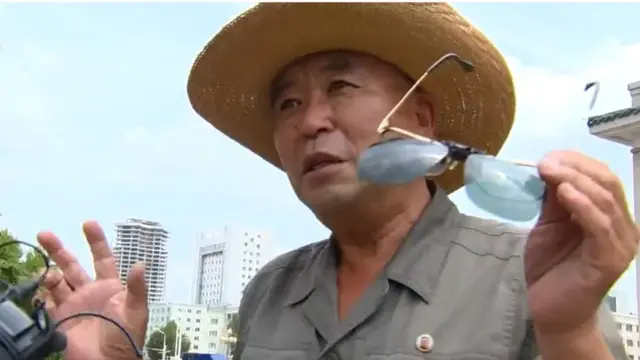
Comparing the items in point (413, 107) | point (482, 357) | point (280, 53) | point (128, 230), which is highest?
point (128, 230)

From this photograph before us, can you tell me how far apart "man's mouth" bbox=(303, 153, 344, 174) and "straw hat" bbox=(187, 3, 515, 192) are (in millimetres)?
100

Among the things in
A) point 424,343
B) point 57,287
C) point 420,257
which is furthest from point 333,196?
point 57,287

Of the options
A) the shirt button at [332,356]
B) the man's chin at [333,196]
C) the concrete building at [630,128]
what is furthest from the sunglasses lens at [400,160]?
the concrete building at [630,128]

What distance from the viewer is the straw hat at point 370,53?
1.49 meters

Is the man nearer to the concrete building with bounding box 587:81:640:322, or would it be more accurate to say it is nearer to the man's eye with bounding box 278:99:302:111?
the man's eye with bounding box 278:99:302:111

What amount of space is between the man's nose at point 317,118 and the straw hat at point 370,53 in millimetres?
A: 84

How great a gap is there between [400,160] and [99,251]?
0.82 m

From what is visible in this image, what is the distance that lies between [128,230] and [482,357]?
7.48 meters

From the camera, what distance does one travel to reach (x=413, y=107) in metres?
1.55

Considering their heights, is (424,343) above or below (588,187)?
below

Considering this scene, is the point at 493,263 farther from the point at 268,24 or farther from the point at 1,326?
the point at 1,326

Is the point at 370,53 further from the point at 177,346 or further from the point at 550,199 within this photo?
the point at 177,346

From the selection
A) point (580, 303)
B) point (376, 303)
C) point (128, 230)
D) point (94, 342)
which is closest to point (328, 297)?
point (376, 303)

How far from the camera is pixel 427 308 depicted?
4.34ft
